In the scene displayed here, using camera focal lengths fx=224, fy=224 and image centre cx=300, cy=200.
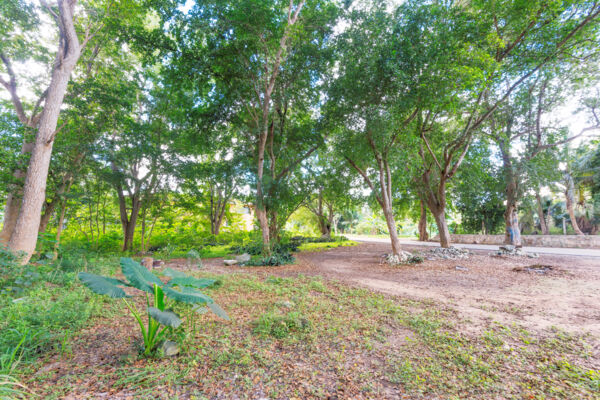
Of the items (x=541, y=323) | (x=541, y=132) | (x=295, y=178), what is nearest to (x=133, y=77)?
(x=295, y=178)

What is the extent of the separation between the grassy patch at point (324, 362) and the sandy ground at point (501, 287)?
609 millimetres

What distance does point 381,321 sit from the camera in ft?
10.5

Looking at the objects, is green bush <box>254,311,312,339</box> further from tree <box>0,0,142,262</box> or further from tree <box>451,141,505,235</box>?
tree <box>451,141,505,235</box>

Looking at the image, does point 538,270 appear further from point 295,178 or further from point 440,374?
point 295,178

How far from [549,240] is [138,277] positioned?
744 inches

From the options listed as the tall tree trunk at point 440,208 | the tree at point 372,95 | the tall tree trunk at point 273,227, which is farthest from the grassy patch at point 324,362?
the tall tree trunk at point 440,208

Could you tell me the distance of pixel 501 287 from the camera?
16.4 ft

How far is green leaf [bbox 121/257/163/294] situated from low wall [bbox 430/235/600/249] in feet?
61.0

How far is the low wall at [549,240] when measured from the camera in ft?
37.7

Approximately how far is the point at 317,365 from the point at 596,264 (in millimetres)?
10539

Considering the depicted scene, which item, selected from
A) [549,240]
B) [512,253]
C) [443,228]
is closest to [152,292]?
[443,228]

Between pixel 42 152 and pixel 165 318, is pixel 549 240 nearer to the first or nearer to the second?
pixel 165 318

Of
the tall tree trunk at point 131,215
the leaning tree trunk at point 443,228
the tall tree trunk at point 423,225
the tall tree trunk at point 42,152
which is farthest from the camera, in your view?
the tall tree trunk at point 423,225

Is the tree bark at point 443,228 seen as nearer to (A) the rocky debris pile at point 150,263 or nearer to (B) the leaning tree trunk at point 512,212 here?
(B) the leaning tree trunk at point 512,212
